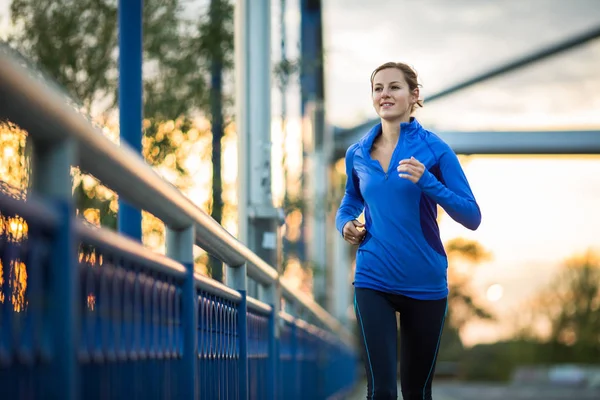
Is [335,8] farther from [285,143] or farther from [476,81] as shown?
[285,143]

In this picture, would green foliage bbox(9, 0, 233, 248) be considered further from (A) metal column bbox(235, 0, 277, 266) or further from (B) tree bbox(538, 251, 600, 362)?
(B) tree bbox(538, 251, 600, 362)

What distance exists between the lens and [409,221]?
4113 mm

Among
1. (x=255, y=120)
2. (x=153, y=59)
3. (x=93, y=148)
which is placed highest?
(x=153, y=59)

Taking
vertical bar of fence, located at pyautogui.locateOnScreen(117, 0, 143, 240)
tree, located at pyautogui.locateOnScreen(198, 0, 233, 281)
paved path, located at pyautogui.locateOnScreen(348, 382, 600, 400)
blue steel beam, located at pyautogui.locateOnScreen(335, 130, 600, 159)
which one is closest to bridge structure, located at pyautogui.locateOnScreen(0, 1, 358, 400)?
vertical bar of fence, located at pyautogui.locateOnScreen(117, 0, 143, 240)

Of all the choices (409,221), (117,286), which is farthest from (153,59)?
(117,286)

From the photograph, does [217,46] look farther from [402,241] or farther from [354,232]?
[402,241]

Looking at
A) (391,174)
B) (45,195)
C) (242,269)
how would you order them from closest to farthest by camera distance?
(45,195), (391,174), (242,269)

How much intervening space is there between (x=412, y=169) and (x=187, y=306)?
3.56ft

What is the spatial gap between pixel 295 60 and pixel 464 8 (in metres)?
13.3

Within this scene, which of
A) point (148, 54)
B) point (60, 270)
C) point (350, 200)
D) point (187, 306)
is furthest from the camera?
point (148, 54)

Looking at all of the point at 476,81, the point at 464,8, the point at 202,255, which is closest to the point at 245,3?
the point at 202,255

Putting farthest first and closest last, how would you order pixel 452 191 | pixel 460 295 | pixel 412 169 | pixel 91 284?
pixel 460 295
pixel 452 191
pixel 412 169
pixel 91 284

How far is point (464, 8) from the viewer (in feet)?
79.2

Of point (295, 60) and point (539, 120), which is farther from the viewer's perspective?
point (539, 120)
